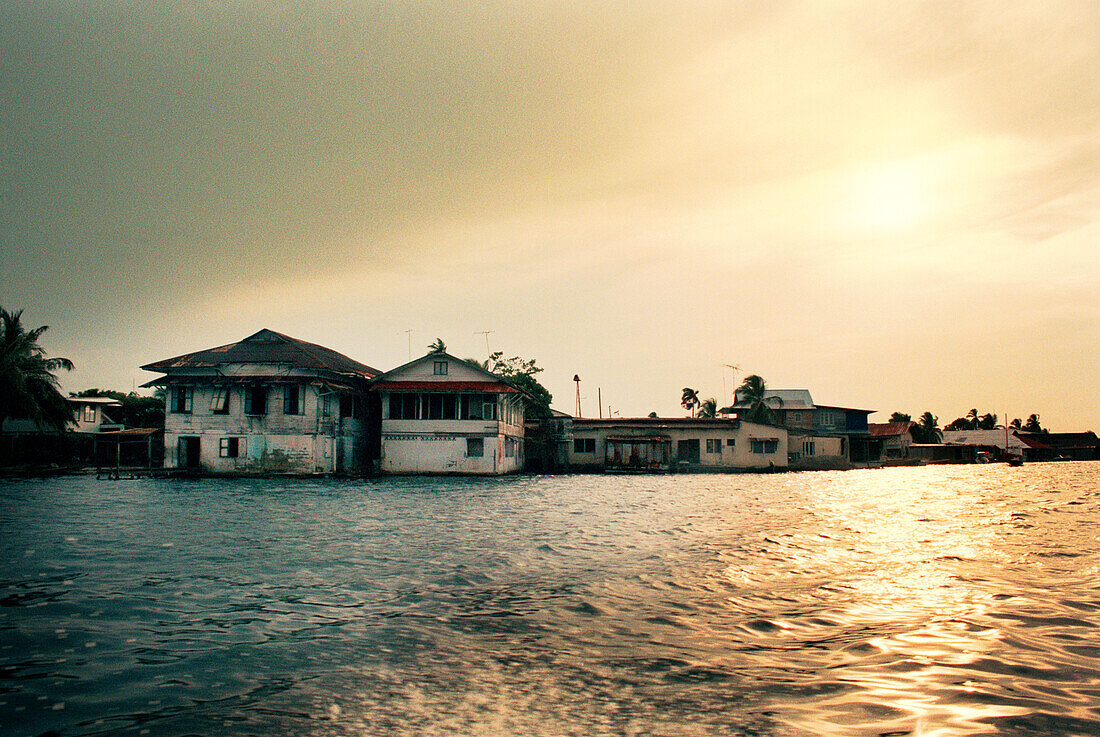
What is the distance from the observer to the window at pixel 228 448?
4238cm

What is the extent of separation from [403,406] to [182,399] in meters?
13.3

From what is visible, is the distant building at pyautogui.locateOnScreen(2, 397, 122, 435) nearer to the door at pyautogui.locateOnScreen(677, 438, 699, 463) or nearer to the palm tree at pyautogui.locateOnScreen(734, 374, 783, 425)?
the door at pyautogui.locateOnScreen(677, 438, 699, 463)

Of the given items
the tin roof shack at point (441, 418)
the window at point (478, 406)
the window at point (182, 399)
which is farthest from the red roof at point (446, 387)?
the window at point (182, 399)

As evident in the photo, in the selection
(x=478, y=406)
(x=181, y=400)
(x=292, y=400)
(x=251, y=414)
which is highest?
(x=181, y=400)

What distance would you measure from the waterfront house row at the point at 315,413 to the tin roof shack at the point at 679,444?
11450 millimetres

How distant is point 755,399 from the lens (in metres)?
73.1

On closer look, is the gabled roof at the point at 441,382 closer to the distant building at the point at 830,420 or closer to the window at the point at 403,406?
the window at the point at 403,406

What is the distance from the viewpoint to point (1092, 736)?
468cm

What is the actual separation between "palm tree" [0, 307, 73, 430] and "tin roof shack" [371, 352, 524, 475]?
71.6 ft

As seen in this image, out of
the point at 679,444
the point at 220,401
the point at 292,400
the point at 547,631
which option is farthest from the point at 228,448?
the point at 547,631

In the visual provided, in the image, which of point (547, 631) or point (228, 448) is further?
point (228, 448)

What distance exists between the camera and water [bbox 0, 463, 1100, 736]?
529 centimetres

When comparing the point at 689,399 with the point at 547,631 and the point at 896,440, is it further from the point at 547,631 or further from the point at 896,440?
the point at 547,631

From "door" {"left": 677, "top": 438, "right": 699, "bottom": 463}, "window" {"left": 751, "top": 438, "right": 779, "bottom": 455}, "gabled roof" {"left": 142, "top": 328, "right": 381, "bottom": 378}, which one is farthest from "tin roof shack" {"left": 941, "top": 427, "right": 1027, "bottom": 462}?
"gabled roof" {"left": 142, "top": 328, "right": 381, "bottom": 378}
